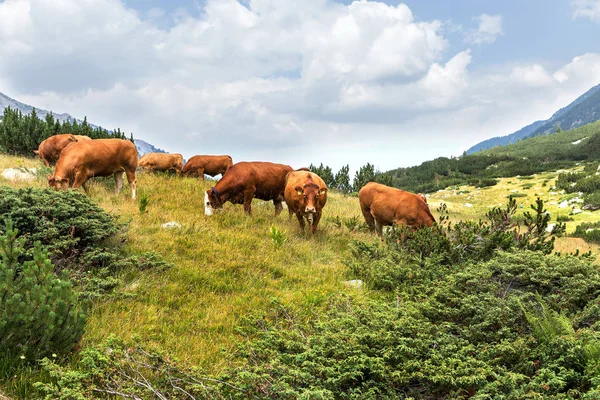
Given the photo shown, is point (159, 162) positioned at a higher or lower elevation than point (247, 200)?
higher

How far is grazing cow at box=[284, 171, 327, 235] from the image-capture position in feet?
31.1

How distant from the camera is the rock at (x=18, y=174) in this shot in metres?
10.8

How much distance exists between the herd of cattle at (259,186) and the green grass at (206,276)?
641mm

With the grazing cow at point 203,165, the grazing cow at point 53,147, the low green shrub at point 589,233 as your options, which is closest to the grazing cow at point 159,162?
the grazing cow at point 203,165

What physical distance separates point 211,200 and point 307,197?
9.42ft

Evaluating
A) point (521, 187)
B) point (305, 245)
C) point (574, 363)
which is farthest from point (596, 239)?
point (521, 187)

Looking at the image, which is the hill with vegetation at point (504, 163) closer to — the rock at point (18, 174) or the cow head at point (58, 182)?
the rock at point (18, 174)

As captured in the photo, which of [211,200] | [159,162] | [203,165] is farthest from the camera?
[159,162]

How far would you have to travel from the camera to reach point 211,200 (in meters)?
10.1

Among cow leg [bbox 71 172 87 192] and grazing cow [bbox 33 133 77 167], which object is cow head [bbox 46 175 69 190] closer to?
cow leg [bbox 71 172 87 192]

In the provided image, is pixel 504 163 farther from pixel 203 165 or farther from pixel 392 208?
pixel 392 208

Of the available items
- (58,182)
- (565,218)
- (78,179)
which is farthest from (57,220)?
(565,218)

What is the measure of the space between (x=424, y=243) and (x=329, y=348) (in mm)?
4851

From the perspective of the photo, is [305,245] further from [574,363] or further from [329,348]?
[574,363]
